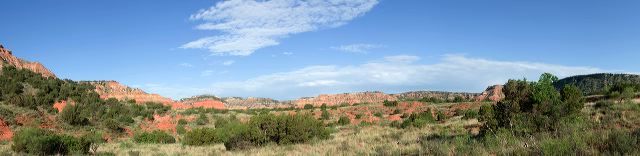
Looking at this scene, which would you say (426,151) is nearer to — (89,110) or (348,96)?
(89,110)

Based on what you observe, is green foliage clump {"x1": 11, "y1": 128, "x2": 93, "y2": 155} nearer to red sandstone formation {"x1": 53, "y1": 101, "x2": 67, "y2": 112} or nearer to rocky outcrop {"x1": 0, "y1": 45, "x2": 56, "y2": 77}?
red sandstone formation {"x1": 53, "y1": 101, "x2": 67, "y2": 112}

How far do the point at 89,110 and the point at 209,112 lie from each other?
16.0m

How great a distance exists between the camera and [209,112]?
58312 millimetres

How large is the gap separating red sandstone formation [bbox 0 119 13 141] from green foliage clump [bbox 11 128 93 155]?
11.5 meters

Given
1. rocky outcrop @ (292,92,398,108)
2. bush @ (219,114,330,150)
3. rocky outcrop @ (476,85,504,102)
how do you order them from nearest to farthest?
bush @ (219,114,330,150)
rocky outcrop @ (476,85,504,102)
rocky outcrop @ (292,92,398,108)

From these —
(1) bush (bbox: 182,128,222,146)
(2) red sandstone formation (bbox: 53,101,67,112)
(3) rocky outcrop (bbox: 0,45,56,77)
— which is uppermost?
(3) rocky outcrop (bbox: 0,45,56,77)

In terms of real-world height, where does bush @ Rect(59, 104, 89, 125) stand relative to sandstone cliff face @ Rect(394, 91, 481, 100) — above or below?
below

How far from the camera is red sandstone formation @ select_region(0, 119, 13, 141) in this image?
28.6 meters

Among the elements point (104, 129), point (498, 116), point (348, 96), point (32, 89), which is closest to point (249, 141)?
point (498, 116)

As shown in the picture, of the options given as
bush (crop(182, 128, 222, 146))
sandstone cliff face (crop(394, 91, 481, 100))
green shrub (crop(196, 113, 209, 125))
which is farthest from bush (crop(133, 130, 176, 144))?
sandstone cliff face (crop(394, 91, 481, 100))

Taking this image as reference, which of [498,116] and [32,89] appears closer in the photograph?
[498,116]

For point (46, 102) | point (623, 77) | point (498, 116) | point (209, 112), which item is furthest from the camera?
point (623, 77)

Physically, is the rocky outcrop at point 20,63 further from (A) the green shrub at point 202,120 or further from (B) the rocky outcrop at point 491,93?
(B) the rocky outcrop at point 491,93

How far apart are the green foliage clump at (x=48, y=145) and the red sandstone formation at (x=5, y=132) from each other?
11451mm
